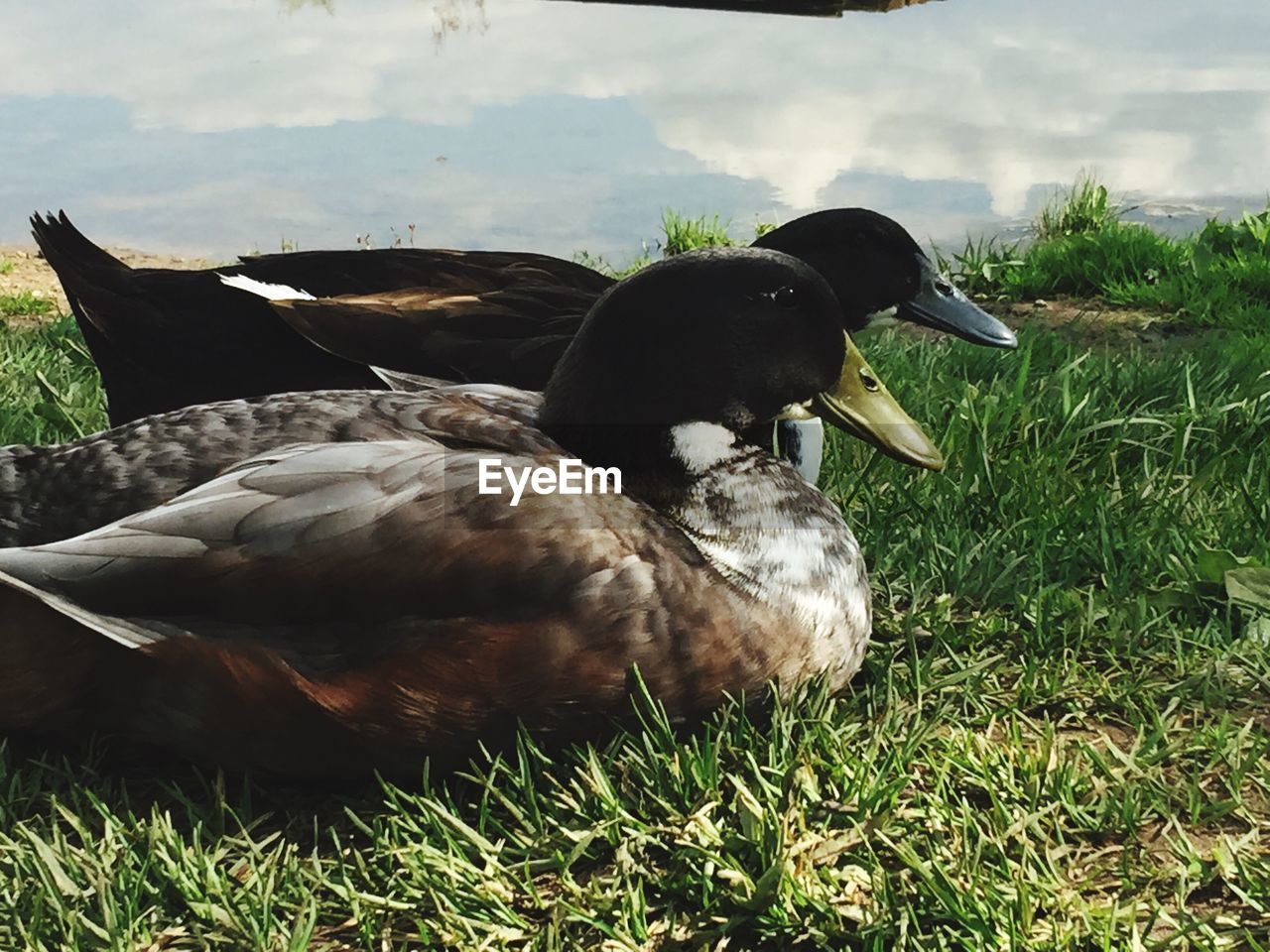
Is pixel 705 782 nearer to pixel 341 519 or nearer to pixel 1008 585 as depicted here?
pixel 341 519

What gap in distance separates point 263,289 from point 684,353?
49.1 inches

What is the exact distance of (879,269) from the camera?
367cm

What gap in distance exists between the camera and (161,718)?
7.27ft

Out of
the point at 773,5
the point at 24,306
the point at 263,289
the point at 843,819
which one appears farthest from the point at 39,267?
the point at 843,819

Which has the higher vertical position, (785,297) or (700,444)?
(785,297)

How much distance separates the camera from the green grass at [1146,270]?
5281mm

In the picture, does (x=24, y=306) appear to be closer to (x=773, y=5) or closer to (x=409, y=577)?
(x=409, y=577)

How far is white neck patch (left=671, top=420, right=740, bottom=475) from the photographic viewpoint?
245cm

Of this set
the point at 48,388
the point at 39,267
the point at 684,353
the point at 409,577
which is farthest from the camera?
the point at 39,267

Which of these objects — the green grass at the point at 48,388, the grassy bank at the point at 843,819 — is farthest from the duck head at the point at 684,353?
the green grass at the point at 48,388

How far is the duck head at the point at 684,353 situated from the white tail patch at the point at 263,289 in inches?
37.8

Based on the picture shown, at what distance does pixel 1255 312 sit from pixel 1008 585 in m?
2.89
